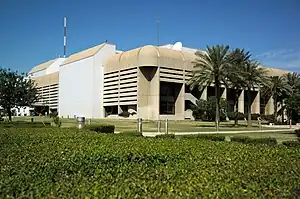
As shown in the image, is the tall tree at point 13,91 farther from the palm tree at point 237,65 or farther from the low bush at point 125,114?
the low bush at point 125,114

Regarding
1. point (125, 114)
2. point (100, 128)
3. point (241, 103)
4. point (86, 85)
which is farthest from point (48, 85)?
point (100, 128)

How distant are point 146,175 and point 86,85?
84.9 m

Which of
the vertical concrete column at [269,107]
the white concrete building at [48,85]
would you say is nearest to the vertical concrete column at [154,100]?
the vertical concrete column at [269,107]

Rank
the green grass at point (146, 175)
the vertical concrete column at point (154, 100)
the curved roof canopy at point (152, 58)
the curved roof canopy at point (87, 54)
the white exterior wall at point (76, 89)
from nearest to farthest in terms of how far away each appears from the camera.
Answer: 1. the green grass at point (146, 175)
2. the curved roof canopy at point (152, 58)
3. the vertical concrete column at point (154, 100)
4. the curved roof canopy at point (87, 54)
5. the white exterior wall at point (76, 89)

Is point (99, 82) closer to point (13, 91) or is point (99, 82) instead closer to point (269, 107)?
→ point (13, 91)

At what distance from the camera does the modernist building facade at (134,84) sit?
76.4 metres

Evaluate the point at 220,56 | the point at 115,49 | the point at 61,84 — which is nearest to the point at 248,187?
the point at 220,56

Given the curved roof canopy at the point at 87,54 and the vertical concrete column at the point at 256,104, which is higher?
the curved roof canopy at the point at 87,54

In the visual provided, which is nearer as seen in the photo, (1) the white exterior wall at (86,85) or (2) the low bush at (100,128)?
(2) the low bush at (100,128)

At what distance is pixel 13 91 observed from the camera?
45.7m

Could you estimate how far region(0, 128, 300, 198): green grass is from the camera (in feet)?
16.7

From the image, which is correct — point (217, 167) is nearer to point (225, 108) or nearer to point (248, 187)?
point (248, 187)

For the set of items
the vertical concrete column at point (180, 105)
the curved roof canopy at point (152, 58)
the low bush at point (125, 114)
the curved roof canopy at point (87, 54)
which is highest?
the curved roof canopy at point (87, 54)

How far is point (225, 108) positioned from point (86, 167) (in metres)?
72.8
